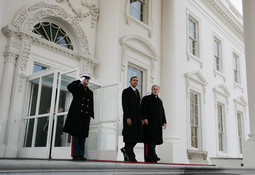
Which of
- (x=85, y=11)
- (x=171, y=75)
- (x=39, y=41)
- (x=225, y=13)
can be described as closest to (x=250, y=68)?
(x=171, y=75)

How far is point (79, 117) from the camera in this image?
5.11 meters

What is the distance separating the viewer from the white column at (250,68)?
7.80 meters

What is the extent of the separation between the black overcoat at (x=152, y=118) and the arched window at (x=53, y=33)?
3235 mm

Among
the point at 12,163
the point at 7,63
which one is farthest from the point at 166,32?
the point at 12,163

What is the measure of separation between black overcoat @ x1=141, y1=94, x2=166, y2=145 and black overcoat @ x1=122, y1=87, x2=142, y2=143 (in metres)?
0.47

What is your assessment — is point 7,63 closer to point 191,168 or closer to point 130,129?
point 130,129

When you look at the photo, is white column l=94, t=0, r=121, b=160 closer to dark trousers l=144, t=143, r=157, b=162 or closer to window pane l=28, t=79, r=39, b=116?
window pane l=28, t=79, r=39, b=116

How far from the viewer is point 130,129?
575cm

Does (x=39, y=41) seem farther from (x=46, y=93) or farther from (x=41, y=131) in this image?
(x=41, y=131)

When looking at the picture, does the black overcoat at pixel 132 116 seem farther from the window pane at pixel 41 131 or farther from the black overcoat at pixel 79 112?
the window pane at pixel 41 131

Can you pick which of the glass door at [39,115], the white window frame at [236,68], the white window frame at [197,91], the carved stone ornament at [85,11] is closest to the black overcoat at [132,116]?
the glass door at [39,115]

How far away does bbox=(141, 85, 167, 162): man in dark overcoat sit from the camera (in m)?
6.25

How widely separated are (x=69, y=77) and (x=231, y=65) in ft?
39.4

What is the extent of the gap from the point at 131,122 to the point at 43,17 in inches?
151
